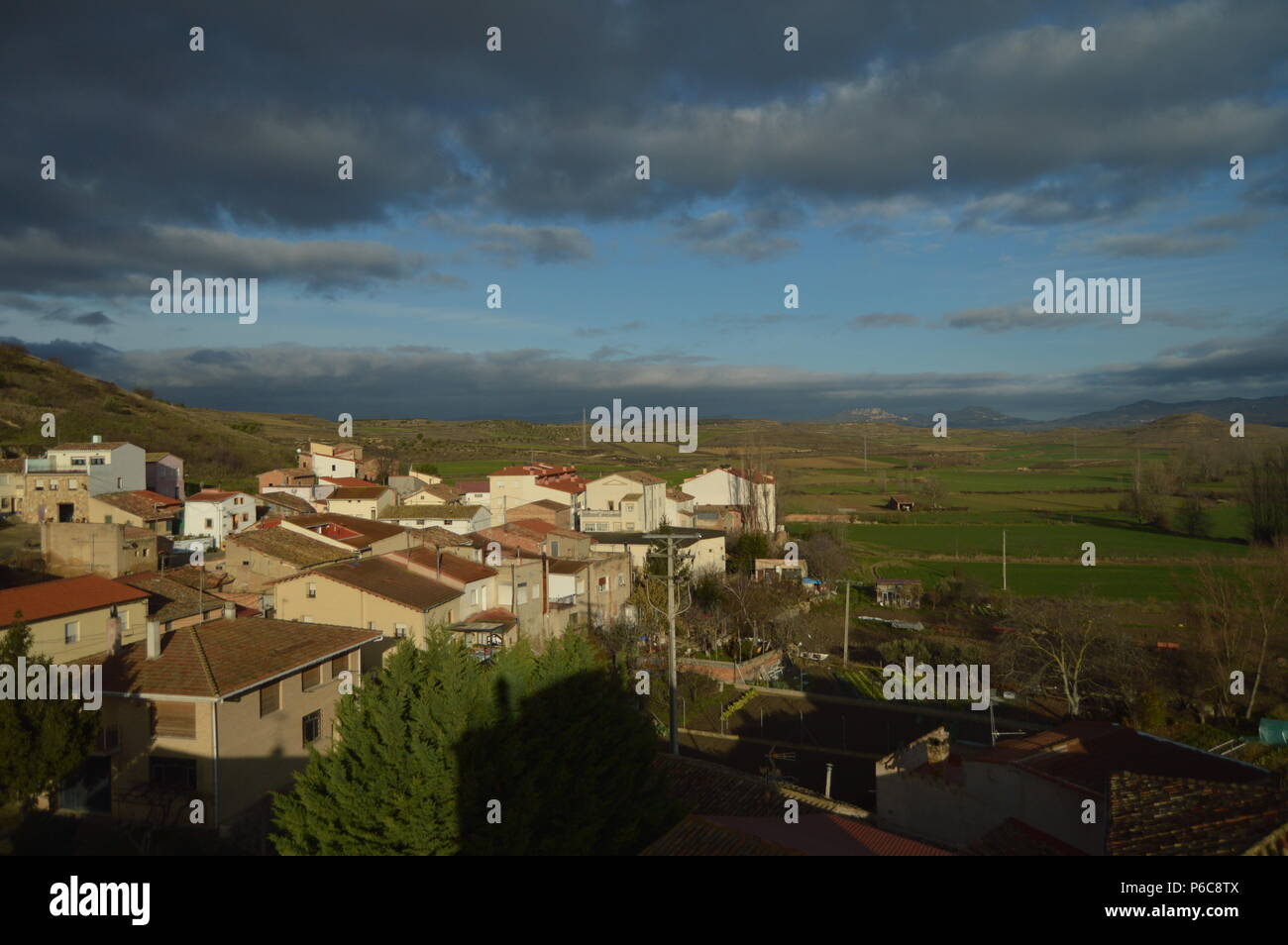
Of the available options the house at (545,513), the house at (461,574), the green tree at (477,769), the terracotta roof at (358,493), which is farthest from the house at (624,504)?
the green tree at (477,769)

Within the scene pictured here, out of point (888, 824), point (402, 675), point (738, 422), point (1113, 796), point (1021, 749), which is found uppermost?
point (738, 422)

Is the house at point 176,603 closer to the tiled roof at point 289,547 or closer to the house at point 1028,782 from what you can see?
the tiled roof at point 289,547

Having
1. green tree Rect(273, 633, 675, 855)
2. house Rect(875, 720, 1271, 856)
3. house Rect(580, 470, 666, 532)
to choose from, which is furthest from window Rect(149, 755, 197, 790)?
house Rect(580, 470, 666, 532)

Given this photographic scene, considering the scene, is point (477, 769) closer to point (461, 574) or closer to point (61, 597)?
point (61, 597)

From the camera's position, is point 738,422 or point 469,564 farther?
point 738,422

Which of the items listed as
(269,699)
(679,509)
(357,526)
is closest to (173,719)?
(269,699)
